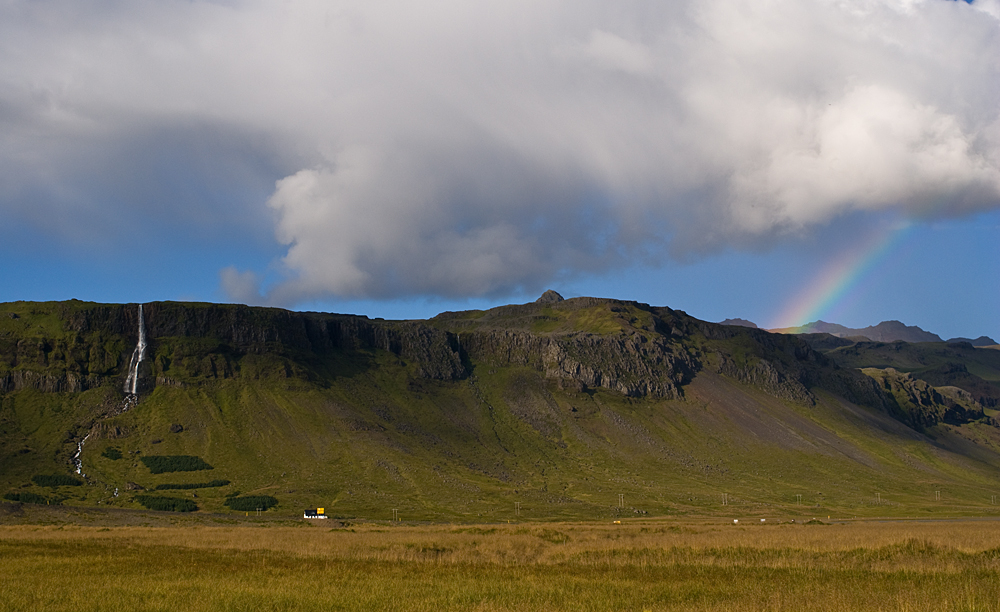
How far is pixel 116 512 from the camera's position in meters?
138

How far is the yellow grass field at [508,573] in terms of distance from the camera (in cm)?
3206

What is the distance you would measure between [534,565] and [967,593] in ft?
77.3

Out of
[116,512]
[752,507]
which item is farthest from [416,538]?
[752,507]

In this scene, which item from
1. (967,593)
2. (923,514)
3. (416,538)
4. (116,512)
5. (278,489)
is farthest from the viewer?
(278,489)

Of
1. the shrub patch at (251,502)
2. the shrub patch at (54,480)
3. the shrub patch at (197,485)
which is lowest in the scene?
the shrub patch at (251,502)

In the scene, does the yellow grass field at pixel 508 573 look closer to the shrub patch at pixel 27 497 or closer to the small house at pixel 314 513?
the small house at pixel 314 513

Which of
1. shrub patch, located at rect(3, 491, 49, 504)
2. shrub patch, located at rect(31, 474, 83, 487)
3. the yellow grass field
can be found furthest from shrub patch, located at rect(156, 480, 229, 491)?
the yellow grass field

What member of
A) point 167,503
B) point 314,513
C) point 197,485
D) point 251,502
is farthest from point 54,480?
point 314,513

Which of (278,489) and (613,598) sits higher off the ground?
(613,598)

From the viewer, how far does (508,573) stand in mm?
42875

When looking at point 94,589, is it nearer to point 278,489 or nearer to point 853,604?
point 853,604

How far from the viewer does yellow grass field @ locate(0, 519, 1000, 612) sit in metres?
32.1

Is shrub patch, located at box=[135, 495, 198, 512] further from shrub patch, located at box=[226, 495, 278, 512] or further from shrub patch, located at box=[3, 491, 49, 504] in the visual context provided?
shrub patch, located at box=[3, 491, 49, 504]

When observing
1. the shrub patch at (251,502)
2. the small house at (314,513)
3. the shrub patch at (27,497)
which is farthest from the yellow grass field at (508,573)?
the shrub patch at (27,497)
